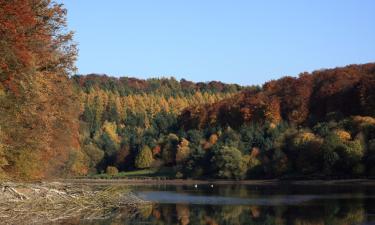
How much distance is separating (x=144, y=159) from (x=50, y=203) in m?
106

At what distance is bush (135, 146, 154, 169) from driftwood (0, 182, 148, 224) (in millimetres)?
99150

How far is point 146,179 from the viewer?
122625 millimetres

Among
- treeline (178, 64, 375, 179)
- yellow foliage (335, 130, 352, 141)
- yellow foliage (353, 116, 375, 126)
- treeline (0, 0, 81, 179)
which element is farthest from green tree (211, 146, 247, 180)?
treeline (0, 0, 81, 179)

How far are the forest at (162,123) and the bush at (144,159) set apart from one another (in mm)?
213

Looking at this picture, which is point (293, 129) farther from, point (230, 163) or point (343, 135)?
point (343, 135)

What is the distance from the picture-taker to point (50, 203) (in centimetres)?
2902

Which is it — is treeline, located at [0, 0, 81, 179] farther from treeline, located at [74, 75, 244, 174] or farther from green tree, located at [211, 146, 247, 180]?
green tree, located at [211, 146, 247, 180]

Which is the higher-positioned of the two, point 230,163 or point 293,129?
point 293,129

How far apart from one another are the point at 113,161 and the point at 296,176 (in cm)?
5227

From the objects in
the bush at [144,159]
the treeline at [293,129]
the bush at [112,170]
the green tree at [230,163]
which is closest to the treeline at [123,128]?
the bush at [144,159]

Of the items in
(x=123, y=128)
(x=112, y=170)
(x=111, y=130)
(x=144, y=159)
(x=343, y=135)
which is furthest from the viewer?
(x=123, y=128)

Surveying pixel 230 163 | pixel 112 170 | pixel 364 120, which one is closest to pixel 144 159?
pixel 112 170

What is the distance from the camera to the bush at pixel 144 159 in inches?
5285

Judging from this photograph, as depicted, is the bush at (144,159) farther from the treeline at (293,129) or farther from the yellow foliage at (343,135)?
the yellow foliage at (343,135)
